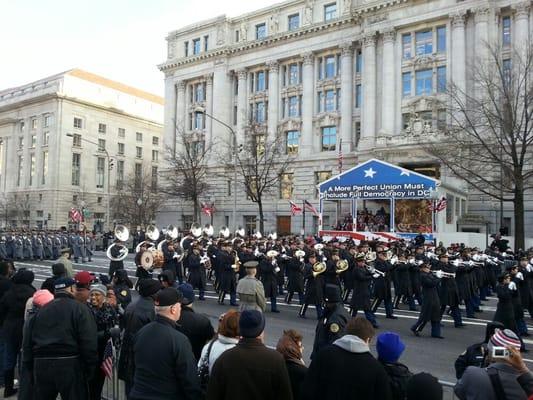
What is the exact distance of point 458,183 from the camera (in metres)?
38.0

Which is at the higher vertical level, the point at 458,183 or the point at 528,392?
the point at 458,183

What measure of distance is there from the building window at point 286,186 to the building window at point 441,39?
17.4m

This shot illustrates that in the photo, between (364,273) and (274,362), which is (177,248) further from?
(274,362)

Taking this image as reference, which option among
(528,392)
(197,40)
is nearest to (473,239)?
(528,392)

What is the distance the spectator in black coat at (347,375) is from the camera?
3.57 m

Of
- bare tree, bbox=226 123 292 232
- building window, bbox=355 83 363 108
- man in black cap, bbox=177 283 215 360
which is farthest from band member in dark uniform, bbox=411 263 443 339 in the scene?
building window, bbox=355 83 363 108

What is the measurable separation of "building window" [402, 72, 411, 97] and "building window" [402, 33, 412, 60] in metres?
1.45

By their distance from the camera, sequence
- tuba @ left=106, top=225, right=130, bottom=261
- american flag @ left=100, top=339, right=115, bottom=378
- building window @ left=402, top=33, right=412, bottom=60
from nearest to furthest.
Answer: american flag @ left=100, top=339, right=115, bottom=378, tuba @ left=106, top=225, right=130, bottom=261, building window @ left=402, top=33, right=412, bottom=60

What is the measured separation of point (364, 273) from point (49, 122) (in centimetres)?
7114

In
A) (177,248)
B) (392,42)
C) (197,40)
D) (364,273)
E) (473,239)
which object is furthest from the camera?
(197,40)

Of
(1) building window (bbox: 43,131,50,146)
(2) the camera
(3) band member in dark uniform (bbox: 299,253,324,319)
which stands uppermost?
(1) building window (bbox: 43,131,50,146)

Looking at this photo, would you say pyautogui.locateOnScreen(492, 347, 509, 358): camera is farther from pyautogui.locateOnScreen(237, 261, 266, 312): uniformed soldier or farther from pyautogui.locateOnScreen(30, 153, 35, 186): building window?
pyautogui.locateOnScreen(30, 153, 35, 186): building window

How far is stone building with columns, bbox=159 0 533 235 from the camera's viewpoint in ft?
128

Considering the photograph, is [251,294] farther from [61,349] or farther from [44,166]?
[44,166]
